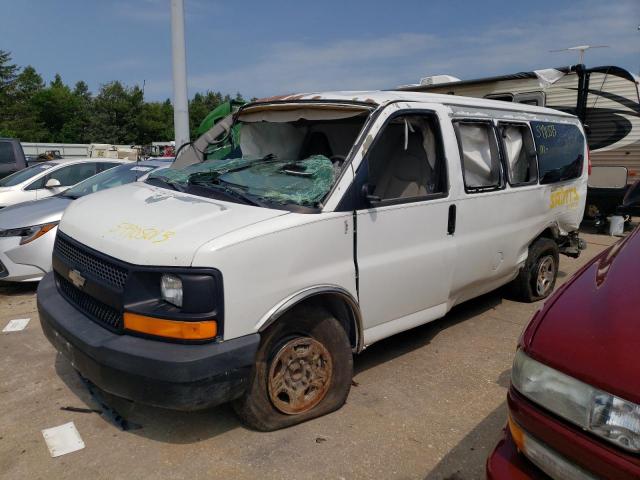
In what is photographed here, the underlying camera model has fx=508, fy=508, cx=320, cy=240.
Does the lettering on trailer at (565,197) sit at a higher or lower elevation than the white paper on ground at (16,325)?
higher

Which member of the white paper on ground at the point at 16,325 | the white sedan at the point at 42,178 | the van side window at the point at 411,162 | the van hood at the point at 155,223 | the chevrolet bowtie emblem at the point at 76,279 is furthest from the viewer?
the white sedan at the point at 42,178

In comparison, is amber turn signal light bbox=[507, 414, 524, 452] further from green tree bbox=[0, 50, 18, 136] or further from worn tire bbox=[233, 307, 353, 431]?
green tree bbox=[0, 50, 18, 136]

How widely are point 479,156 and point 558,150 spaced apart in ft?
5.09

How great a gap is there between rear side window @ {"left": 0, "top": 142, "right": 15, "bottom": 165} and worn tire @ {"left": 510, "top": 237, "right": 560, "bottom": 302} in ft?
34.4

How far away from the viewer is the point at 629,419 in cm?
149

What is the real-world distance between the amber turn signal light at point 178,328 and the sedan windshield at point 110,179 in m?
4.28

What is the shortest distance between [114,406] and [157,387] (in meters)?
1.06

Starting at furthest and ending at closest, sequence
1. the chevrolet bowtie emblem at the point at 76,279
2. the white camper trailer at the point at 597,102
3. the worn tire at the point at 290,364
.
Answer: the white camper trailer at the point at 597,102 < the chevrolet bowtie emblem at the point at 76,279 < the worn tire at the point at 290,364

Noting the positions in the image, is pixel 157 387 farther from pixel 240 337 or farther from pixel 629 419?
pixel 629 419

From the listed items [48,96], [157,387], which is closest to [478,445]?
[157,387]

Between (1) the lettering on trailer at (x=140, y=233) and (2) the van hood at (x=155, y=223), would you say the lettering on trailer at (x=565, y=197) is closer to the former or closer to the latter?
(2) the van hood at (x=155, y=223)

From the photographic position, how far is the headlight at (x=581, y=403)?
4.89ft

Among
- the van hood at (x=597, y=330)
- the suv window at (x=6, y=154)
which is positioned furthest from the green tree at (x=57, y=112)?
the van hood at (x=597, y=330)

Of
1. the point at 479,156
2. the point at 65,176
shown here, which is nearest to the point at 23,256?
the point at 65,176
